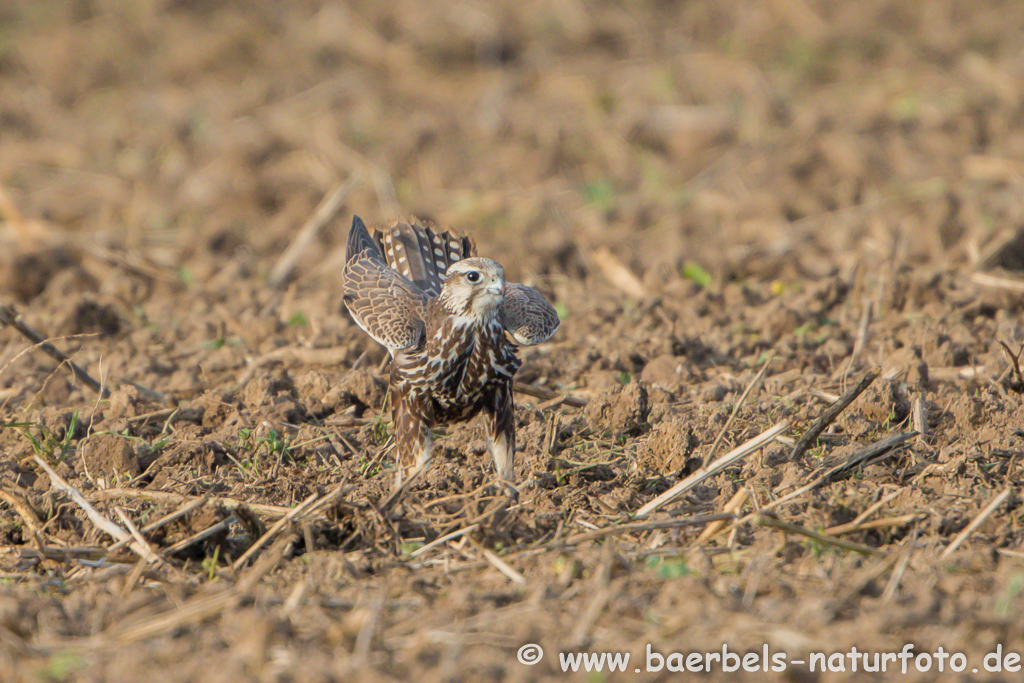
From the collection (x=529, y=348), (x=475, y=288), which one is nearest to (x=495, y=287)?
(x=475, y=288)

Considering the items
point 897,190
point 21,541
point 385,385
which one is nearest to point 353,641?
point 21,541

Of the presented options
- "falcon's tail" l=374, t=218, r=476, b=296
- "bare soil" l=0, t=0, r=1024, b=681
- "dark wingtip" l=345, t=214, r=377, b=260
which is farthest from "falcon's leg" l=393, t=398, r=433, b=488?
"dark wingtip" l=345, t=214, r=377, b=260

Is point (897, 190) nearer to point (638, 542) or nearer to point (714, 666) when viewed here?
point (638, 542)

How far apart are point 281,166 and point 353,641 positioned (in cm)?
780

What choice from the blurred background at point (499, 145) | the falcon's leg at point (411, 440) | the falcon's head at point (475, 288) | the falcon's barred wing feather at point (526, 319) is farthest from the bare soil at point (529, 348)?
the falcon's head at point (475, 288)

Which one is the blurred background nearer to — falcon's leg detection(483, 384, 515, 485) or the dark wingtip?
the dark wingtip

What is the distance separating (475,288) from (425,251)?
1195 mm

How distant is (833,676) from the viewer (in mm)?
3572

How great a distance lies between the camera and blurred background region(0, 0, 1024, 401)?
848 centimetres

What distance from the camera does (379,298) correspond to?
5.90 metres

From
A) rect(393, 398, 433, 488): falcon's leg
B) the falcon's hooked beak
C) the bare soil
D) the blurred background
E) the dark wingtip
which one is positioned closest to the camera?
the bare soil

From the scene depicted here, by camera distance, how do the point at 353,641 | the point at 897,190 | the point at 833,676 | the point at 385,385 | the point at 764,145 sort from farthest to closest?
1. the point at 764,145
2. the point at 897,190
3. the point at 385,385
4. the point at 353,641
5. the point at 833,676

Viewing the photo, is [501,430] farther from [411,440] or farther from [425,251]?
[425,251]

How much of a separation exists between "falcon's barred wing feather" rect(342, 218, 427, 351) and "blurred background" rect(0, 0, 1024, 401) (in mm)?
891
